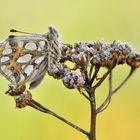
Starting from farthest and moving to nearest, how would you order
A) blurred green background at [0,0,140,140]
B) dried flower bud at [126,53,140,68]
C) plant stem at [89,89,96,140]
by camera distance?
blurred green background at [0,0,140,140] → dried flower bud at [126,53,140,68] → plant stem at [89,89,96,140]

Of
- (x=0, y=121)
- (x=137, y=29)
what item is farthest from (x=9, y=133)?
(x=137, y=29)

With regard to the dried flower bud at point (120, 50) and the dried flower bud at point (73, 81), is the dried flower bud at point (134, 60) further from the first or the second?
the dried flower bud at point (73, 81)

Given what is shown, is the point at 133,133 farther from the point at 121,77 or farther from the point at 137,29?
the point at 137,29

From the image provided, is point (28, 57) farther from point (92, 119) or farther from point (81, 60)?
point (92, 119)

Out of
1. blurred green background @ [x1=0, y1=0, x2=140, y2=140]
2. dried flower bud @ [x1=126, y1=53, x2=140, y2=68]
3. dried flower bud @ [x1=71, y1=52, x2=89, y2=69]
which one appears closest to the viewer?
dried flower bud @ [x1=71, y1=52, x2=89, y2=69]

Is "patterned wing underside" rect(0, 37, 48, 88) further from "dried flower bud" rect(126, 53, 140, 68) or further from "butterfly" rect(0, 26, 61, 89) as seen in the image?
"dried flower bud" rect(126, 53, 140, 68)

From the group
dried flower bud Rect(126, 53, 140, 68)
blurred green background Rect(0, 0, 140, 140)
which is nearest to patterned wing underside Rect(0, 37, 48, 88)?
dried flower bud Rect(126, 53, 140, 68)

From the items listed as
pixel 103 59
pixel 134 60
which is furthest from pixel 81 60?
pixel 134 60
